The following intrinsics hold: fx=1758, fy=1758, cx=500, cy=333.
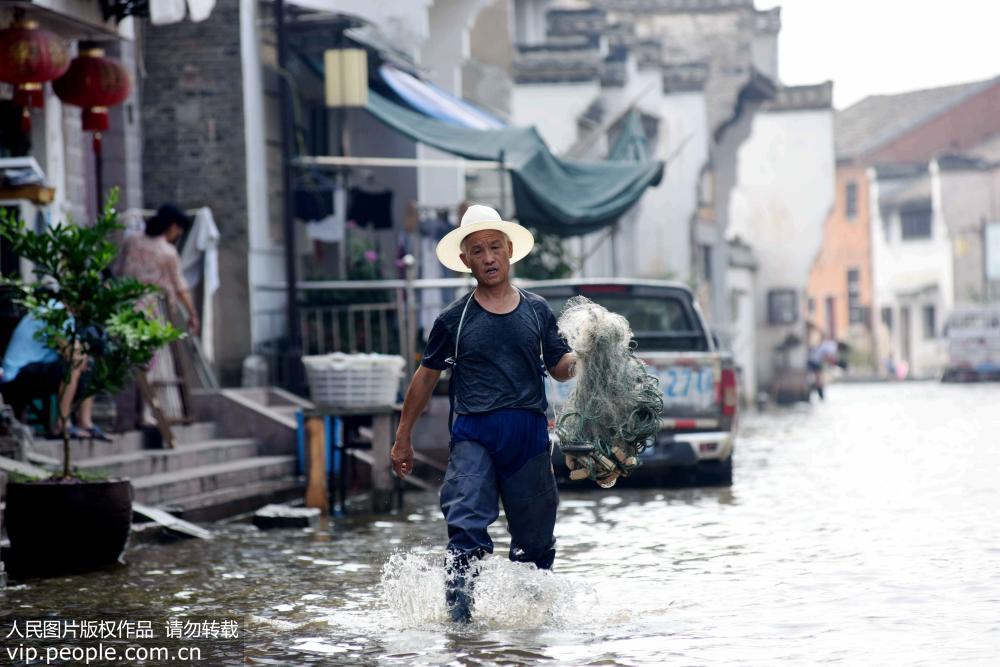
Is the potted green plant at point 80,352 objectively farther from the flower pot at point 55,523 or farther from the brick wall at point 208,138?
the brick wall at point 208,138

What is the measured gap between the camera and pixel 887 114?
88.2 metres

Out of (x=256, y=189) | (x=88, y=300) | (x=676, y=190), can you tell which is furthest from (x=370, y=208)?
(x=676, y=190)

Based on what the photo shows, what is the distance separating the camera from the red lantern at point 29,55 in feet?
42.2

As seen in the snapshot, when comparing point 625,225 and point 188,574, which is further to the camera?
point 625,225

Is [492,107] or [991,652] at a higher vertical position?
[492,107]

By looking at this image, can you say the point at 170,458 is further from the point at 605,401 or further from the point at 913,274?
the point at 913,274

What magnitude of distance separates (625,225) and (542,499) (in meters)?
33.3

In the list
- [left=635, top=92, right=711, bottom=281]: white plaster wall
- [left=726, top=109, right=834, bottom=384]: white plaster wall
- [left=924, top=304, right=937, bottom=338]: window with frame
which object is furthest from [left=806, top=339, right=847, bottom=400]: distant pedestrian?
[left=924, top=304, right=937, bottom=338]: window with frame

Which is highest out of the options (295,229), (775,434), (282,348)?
(295,229)

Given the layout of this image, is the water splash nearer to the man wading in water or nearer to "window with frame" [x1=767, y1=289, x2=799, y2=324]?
the man wading in water

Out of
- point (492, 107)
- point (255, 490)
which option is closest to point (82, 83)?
point (255, 490)

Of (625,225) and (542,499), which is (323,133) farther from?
(625,225)

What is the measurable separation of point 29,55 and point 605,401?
6.47 metres

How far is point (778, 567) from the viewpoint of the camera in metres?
10.1
